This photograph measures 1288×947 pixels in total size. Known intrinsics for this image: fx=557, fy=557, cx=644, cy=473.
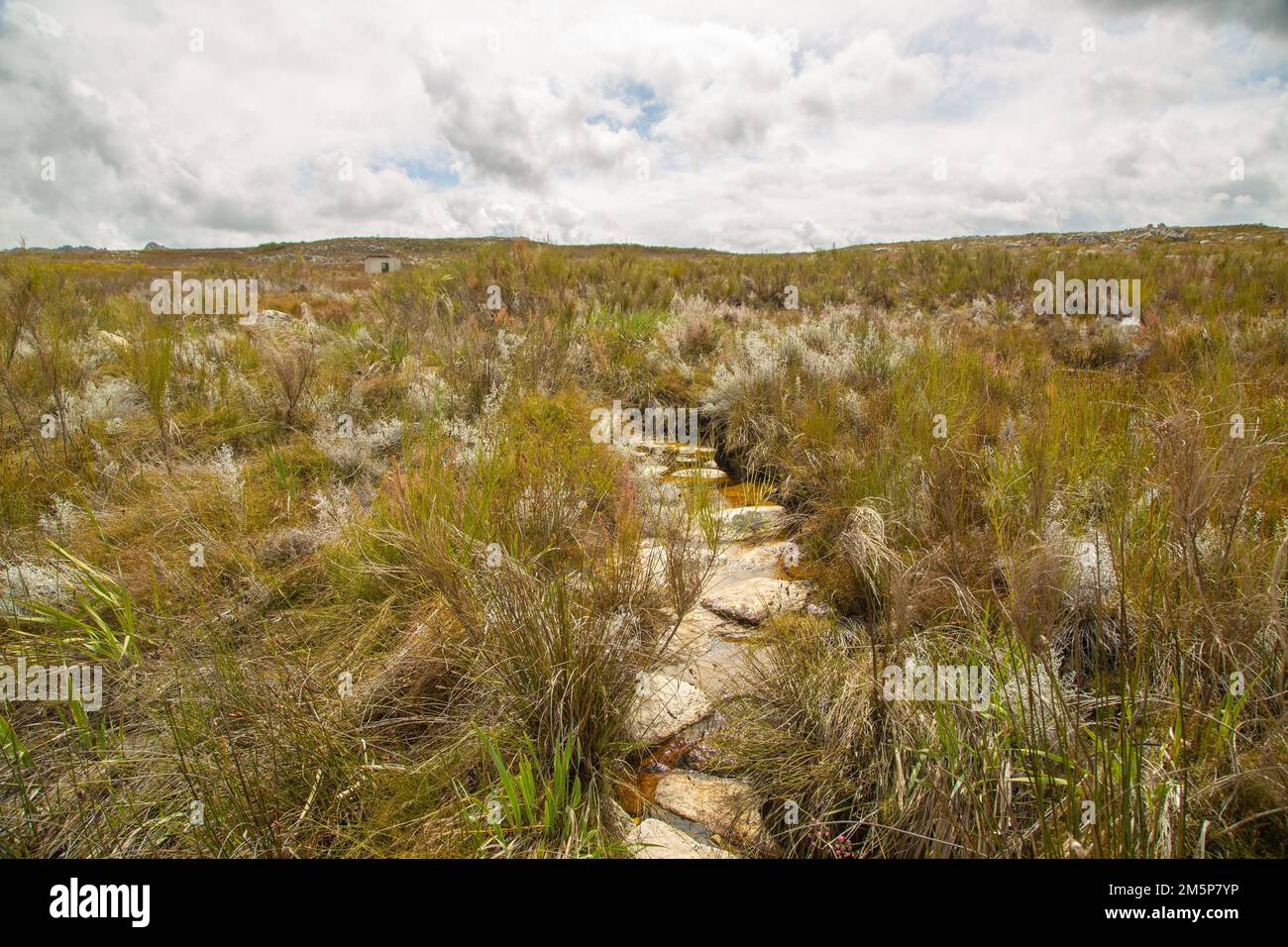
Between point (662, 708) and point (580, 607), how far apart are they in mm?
491

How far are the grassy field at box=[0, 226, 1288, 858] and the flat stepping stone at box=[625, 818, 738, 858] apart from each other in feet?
0.33

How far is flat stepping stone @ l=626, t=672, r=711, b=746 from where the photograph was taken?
1.96 metres

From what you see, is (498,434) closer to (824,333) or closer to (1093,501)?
(1093,501)

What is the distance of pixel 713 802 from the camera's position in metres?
1.74

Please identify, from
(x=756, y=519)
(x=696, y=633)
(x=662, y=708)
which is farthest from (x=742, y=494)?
(x=662, y=708)

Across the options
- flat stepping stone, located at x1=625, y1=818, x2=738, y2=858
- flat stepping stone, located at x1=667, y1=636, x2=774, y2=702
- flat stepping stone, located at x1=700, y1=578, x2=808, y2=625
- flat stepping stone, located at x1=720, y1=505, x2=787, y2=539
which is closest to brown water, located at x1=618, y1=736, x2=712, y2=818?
flat stepping stone, located at x1=625, y1=818, x2=738, y2=858

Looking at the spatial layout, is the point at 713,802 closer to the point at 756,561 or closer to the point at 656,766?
the point at 656,766

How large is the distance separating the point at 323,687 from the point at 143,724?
0.47 meters

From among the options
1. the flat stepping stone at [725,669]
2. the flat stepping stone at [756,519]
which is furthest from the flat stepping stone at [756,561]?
the flat stepping stone at [725,669]

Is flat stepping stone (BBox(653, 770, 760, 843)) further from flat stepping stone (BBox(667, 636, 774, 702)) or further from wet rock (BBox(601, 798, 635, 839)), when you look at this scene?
flat stepping stone (BBox(667, 636, 774, 702))

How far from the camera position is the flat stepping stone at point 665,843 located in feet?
4.96

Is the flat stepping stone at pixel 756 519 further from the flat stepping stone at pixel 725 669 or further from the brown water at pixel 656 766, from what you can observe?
the brown water at pixel 656 766

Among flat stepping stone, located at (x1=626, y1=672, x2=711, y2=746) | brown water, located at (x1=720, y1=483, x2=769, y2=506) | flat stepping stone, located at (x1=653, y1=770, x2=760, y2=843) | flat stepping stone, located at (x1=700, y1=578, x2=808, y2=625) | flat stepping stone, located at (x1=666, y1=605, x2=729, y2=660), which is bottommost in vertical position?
flat stepping stone, located at (x1=653, y1=770, x2=760, y2=843)

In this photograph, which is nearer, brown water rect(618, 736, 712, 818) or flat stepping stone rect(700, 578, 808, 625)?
brown water rect(618, 736, 712, 818)
